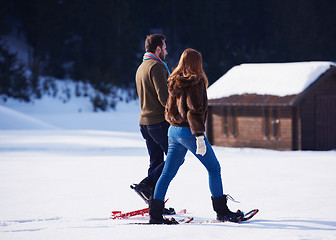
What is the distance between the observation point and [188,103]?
20.5 ft

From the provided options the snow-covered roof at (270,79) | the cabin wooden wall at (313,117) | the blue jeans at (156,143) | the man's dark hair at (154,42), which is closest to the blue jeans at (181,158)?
the blue jeans at (156,143)

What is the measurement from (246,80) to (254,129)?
172 centimetres

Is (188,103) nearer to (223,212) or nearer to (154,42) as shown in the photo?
(154,42)

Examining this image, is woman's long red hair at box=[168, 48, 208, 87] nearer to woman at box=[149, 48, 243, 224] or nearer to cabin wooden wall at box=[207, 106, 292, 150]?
woman at box=[149, 48, 243, 224]

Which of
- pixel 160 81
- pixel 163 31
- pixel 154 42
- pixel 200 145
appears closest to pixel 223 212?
pixel 200 145

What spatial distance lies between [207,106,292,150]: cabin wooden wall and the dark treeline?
637 inches

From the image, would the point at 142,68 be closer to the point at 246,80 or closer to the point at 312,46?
the point at 246,80

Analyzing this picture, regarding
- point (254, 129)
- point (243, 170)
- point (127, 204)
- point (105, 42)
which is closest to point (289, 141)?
point (254, 129)

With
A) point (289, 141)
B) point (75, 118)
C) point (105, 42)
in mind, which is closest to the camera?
point (289, 141)

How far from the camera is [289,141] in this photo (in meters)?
18.1

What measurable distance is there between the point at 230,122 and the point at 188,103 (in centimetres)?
1356

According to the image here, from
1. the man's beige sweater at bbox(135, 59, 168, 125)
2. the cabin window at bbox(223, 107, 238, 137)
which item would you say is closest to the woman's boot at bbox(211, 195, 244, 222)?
the man's beige sweater at bbox(135, 59, 168, 125)

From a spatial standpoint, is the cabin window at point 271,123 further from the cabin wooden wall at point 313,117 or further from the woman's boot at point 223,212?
the woman's boot at point 223,212

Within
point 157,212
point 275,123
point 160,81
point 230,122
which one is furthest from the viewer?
point 230,122
